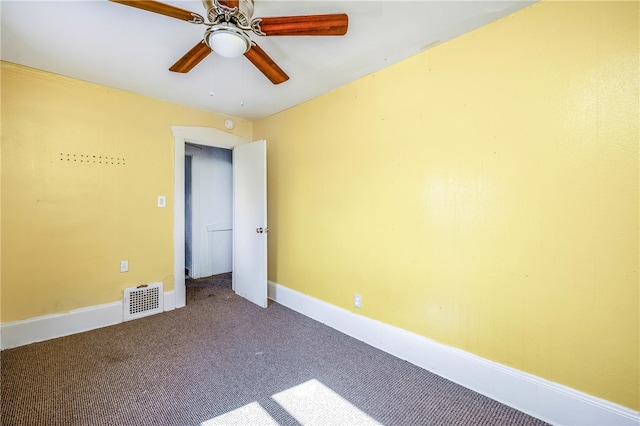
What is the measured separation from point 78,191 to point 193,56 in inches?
77.1

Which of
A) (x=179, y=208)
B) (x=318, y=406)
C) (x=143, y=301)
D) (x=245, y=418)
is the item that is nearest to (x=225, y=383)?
(x=245, y=418)

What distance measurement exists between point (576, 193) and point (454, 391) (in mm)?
1418

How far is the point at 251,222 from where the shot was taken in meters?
3.46

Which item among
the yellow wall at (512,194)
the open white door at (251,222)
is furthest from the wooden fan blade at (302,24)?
the open white door at (251,222)

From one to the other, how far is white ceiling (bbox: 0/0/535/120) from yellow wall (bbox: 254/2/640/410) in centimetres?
21

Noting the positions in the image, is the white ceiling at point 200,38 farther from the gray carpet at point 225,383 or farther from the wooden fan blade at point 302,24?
the gray carpet at point 225,383

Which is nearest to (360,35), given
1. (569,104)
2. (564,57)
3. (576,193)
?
(564,57)

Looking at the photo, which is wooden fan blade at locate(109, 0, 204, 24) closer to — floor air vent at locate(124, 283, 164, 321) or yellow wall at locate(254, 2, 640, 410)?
yellow wall at locate(254, 2, 640, 410)

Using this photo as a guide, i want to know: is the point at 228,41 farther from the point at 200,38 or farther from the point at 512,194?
the point at 512,194

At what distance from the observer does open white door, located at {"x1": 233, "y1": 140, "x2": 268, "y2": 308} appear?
328 cm

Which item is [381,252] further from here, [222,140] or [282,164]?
[222,140]

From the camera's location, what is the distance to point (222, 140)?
3.63 m

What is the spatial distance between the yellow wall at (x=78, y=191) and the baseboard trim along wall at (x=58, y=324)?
0.20 feet

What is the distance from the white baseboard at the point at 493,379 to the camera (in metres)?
1.45
